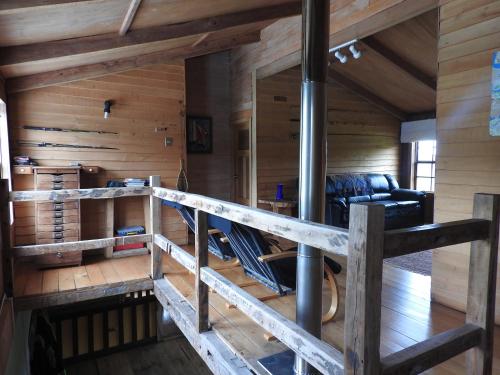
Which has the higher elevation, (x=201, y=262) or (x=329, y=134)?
(x=329, y=134)

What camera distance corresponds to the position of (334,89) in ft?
23.7

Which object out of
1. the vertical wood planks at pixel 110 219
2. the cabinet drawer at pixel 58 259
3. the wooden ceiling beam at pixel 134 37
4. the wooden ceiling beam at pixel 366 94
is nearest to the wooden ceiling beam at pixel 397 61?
the wooden ceiling beam at pixel 366 94

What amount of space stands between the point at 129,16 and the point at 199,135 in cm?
355

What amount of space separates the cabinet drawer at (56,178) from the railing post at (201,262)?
255 cm

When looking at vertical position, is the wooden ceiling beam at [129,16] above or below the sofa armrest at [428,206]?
above

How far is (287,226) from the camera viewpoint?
1.45 m

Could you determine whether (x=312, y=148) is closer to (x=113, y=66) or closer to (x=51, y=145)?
(x=113, y=66)

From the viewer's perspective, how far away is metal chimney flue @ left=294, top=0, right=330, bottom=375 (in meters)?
1.72

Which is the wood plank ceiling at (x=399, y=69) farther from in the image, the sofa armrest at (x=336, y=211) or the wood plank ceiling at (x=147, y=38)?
the sofa armrest at (x=336, y=211)

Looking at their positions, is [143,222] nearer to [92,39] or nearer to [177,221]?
[177,221]

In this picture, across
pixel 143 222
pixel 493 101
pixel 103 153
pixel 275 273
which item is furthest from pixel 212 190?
pixel 493 101

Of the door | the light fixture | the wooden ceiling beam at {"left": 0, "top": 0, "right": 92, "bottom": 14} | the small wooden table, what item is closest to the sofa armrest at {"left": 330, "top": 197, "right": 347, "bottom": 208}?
the small wooden table

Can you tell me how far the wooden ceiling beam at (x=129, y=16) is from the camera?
278 centimetres

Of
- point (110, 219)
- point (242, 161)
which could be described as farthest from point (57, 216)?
point (242, 161)
